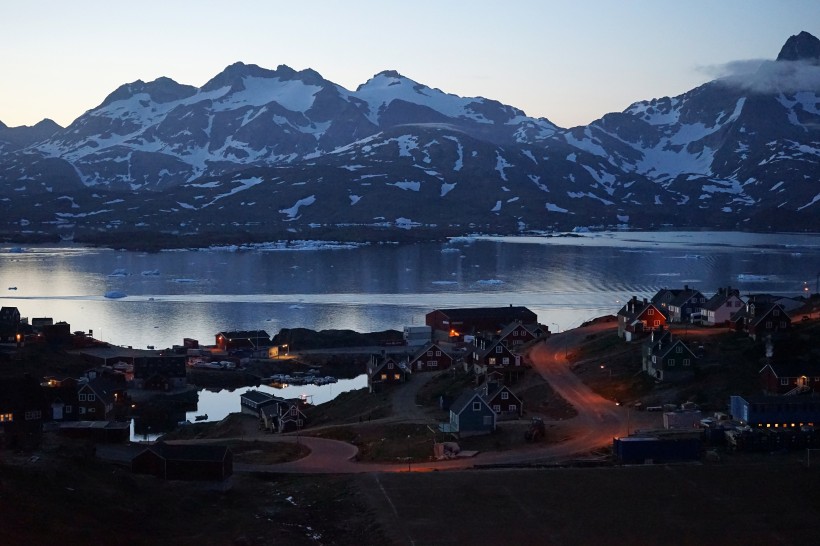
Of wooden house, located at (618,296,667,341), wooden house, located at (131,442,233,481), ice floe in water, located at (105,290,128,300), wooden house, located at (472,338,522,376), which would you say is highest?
wooden house, located at (618,296,667,341)

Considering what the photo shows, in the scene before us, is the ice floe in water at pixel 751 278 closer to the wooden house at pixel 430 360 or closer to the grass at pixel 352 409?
the wooden house at pixel 430 360

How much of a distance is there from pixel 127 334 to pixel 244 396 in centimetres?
2191

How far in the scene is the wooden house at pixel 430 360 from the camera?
38.5 m

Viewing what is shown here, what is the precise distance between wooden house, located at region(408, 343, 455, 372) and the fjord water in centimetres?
1707

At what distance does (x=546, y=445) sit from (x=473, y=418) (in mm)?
2340

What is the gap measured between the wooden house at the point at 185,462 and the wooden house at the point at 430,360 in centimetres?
1712

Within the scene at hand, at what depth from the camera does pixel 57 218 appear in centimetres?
15300

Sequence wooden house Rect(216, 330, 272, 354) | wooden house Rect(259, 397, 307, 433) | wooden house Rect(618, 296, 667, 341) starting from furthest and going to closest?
wooden house Rect(216, 330, 272, 354) < wooden house Rect(618, 296, 667, 341) < wooden house Rect(259, 397, 307, 433)

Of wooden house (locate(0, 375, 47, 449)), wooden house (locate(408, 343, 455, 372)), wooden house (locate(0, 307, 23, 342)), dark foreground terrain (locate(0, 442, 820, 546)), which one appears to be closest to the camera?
dark foreground terrain (locate(0, 442, 820, 546))

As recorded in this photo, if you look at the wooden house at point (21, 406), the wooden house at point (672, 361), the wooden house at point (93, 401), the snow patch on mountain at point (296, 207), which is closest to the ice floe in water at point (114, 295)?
the wooden house at point (93, 401)

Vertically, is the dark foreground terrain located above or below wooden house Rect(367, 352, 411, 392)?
below

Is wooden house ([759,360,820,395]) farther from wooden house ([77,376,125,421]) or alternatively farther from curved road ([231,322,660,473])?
wooden house ([77,376,125,421])

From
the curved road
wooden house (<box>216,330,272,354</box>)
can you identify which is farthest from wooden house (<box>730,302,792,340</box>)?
wooden house (<box>216,330,272,354</box>)

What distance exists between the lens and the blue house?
2586 centimetres
